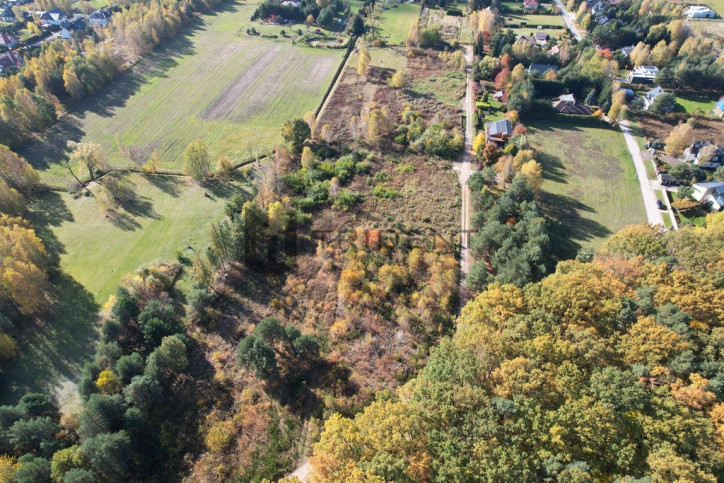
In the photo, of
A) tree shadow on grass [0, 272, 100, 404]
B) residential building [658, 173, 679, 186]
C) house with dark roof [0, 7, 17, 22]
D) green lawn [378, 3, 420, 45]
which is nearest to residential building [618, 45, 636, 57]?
residential building [658, 173, 679, 186]

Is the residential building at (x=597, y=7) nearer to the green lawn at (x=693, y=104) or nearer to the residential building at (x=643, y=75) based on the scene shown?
the residential building at (x=643, y=75)

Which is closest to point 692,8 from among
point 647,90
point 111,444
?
point 647,90

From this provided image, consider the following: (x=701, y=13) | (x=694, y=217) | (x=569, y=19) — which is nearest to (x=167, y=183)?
(x=694, y=217)

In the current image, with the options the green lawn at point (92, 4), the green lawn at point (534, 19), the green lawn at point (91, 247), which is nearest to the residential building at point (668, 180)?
the green lawn at point (91, 247)

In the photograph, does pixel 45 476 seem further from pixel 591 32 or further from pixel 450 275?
pixel 591 32

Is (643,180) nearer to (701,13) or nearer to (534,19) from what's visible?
(534,19)
